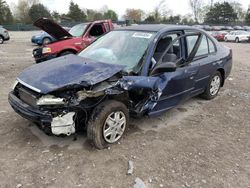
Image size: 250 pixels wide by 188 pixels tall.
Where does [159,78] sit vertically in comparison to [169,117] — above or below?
above

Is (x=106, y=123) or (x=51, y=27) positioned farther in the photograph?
(x=51, y=27)

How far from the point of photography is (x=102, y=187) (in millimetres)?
2936

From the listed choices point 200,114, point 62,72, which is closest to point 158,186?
point 62,72

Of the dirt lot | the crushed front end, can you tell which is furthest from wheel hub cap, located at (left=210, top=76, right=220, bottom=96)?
the crushed front end

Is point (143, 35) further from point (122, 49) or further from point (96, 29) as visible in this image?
point (96, 29)

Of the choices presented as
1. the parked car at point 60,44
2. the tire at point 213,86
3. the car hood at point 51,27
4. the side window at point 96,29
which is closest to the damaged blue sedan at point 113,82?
the tire at point 213,86

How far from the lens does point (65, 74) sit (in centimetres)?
361

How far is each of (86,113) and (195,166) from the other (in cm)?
160

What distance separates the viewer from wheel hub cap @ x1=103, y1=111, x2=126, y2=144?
3658mm

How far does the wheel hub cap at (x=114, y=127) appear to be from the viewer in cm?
366

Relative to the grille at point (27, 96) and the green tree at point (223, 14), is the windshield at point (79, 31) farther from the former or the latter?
the green tree at point (223, 14)

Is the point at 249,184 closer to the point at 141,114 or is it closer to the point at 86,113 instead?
the point at 141,114

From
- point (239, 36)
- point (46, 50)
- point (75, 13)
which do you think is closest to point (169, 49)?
point (46, 50)

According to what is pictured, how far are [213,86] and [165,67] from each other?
2.40 m
